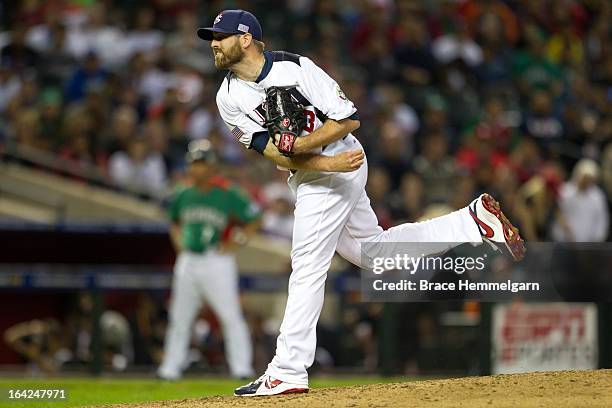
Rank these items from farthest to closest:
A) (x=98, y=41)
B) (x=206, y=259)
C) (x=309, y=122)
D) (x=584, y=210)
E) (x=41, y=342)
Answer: (x=98, y=41), (x=584, y=210), (x=41, y=342), (x=206, y=259), (x=309, y=122)

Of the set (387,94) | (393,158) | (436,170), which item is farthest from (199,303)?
(387,94)

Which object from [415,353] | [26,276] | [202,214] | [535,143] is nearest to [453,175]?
[535,143]

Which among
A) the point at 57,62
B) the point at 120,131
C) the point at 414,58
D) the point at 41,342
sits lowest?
the point at 41,342

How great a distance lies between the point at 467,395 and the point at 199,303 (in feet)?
16.3

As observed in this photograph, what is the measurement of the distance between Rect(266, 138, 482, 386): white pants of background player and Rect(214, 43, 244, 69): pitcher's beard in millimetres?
776

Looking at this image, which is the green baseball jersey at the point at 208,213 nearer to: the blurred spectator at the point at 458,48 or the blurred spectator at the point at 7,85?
the blurred spectator at the point at 7,85

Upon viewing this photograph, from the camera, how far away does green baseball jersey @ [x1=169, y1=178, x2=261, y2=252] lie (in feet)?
38.5

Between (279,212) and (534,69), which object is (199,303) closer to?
(279,212)

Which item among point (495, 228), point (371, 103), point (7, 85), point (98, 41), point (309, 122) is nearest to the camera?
point (309, 122)

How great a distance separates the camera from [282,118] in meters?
7.17

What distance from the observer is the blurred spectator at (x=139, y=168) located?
14.5 m

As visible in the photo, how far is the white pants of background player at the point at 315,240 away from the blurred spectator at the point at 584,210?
653 cm

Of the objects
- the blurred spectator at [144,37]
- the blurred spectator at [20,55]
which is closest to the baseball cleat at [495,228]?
the blurred spectator at [144,37]

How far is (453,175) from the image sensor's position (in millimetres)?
14578
